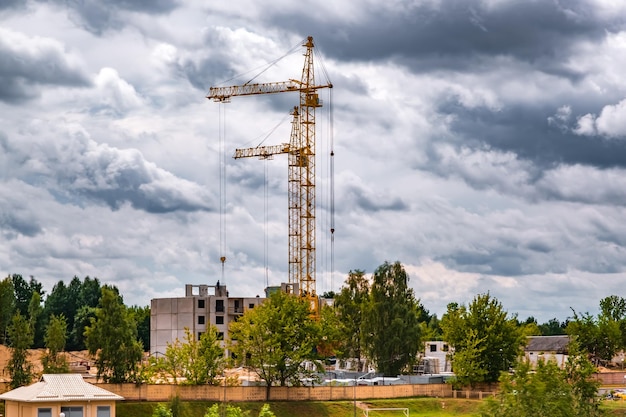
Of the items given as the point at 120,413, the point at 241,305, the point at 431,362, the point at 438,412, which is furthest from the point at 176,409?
the point at 241,305

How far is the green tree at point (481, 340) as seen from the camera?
132250 mm

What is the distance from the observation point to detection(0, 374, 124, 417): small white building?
93.0 meters

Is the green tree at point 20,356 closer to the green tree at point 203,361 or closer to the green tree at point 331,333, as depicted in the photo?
the green tree at point 203,361

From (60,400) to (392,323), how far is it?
61048 mm

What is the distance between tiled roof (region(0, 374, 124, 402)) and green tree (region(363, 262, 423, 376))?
5618cm

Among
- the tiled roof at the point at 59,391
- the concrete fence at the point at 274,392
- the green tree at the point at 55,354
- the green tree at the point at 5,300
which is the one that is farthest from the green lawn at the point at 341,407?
the green tree at the point at 5,300

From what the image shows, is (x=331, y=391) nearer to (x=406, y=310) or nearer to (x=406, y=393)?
(x=406, y=393)

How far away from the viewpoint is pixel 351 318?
16662cm

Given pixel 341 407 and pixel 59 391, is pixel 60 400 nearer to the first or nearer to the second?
pixel 59 391

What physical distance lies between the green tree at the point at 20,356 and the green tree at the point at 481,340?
2019 inches

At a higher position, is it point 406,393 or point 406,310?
point 406,310

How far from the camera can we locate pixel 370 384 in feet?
447

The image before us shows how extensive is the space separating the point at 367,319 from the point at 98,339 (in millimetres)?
41555

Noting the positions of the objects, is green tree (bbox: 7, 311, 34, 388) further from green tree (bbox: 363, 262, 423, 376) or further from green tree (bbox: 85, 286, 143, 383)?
green tree (bbox: 363, 262, 423, 376)
